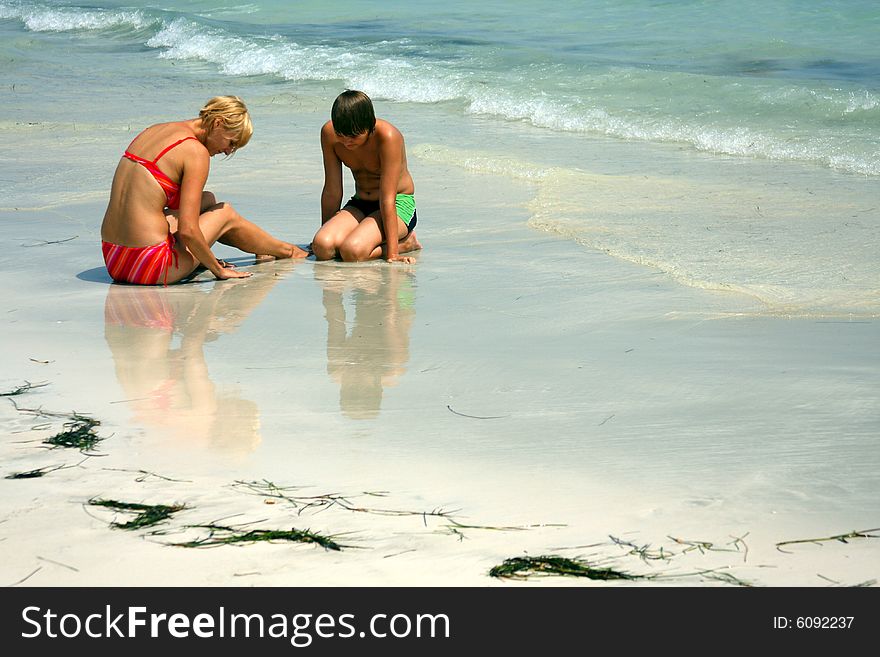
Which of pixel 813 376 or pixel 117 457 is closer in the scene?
pixel 117 457

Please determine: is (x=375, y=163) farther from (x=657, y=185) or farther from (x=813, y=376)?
(x=813, y=376)

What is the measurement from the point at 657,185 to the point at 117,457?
224 inches

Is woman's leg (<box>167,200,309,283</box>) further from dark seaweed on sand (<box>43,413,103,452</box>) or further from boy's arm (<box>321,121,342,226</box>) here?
dark seaweed on sand (<box>43,413,103,452</box>)

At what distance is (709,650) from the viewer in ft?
7.69

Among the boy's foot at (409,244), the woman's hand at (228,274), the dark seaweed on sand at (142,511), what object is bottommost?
the dark seaweed on sand at (142,511)

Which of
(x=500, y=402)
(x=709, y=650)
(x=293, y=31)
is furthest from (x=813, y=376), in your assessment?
(x=293, y=31)

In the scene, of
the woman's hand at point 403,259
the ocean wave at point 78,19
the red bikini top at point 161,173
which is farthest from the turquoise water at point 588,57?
the red bikini top at point 161,173

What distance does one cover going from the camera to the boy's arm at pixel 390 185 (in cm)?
617

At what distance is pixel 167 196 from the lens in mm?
5637

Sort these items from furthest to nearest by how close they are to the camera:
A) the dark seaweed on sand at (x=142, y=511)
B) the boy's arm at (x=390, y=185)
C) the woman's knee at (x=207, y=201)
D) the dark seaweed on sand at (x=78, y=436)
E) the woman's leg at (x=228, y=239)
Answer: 1. the boy's arm at (x=390, y=185)
2. the woman's knee at (x=207, y=201)
3. the woman's leg at (x=228, y=239)
4. the dark seaweed on sand at (x=78, y=436)
5. the dark seaweed on sand at (x=142, y=511)

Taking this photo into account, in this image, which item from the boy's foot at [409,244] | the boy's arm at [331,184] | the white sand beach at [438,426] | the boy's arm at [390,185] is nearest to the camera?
the white sand beach at [438,426]

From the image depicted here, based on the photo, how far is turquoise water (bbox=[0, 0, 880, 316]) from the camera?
21.4 feet

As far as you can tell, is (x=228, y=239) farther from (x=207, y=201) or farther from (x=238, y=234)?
(x=207, y=201)

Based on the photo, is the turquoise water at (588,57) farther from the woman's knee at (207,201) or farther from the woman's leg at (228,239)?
the woman's knee at (207,201)
